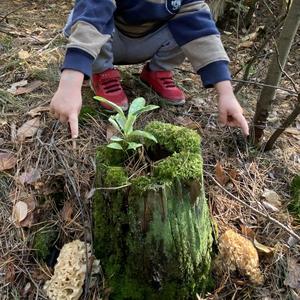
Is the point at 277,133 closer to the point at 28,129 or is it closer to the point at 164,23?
the point at 164,23

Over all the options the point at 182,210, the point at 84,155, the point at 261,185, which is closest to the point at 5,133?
the point at 84,155

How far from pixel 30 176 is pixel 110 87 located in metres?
0.67

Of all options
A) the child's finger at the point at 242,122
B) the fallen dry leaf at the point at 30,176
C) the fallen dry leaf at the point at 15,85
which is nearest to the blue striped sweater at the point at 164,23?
the child's finger at the point at 242,122

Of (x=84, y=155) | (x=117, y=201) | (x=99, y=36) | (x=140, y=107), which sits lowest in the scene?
(x=84, y=155)

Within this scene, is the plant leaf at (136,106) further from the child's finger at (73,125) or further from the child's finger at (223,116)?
the child's finger at (223,116)

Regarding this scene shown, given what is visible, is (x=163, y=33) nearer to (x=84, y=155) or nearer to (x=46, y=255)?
(x=84, y=155)

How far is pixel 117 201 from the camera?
5.04ft

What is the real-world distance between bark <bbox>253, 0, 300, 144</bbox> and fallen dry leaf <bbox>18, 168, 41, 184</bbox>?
1116mm

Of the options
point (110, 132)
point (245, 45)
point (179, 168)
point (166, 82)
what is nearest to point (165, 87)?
point (166, 82)

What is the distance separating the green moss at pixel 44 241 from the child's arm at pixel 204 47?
35.5 inches

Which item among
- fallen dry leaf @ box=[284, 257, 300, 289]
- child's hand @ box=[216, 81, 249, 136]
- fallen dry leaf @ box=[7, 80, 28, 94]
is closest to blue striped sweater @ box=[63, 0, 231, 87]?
child's hand @ box=[216, 81, 249, 136]

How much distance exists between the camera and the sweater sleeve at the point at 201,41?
213 centimetres

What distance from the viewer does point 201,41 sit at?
7.16 feet

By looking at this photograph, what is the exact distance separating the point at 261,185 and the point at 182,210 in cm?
74
